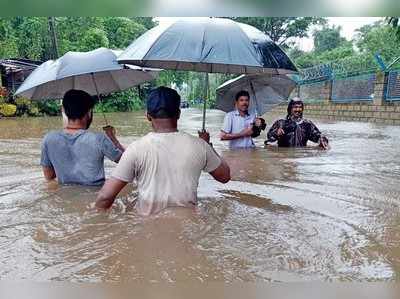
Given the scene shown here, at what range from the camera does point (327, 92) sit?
2012 centimetres

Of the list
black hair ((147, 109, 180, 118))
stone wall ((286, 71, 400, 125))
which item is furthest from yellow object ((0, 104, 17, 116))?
black hair ((147, 109, 180, 118))

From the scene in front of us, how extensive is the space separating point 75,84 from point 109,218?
83.1 inches

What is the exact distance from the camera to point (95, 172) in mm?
3840

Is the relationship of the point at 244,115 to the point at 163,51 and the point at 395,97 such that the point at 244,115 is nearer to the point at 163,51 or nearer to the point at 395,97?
the point at 163,51

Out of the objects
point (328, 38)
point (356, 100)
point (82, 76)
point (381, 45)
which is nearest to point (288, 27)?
point (381, 45)

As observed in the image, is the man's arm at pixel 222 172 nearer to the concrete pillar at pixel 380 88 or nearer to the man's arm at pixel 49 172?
the man's arm at pixel 49 172

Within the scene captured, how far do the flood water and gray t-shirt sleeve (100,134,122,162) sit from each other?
37 cm

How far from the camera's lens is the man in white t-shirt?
286cm

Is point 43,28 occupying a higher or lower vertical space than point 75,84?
higher

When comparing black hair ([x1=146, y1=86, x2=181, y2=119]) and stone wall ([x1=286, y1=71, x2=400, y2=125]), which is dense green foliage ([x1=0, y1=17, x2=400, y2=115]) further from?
black hair ([x1=146, y1=86, x2=181, y2=119])

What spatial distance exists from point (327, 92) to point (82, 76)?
16.7 meters

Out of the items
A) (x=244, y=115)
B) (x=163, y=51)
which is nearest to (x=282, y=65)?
(x=163, y=51)

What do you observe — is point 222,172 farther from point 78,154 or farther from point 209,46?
point 78,154

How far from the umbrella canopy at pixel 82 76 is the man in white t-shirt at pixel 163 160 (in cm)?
143
